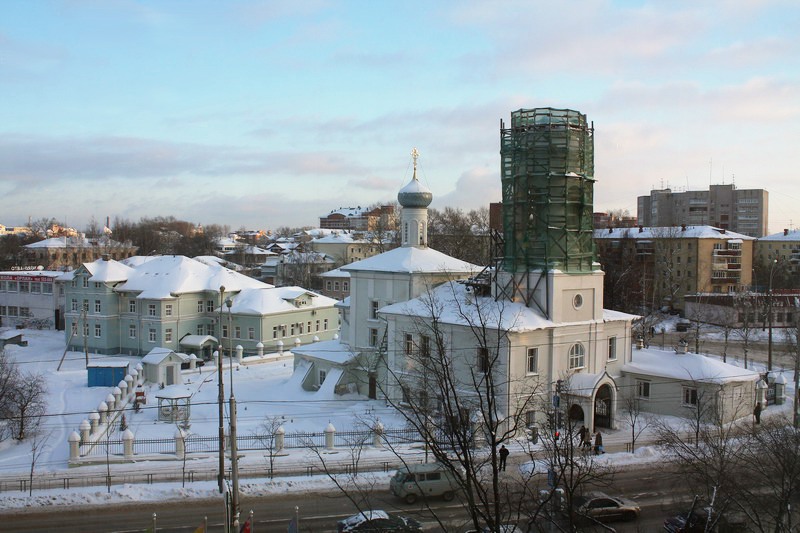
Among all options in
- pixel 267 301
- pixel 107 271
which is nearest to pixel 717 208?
pixel 267 301

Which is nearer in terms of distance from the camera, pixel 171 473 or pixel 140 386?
pixel 171 473

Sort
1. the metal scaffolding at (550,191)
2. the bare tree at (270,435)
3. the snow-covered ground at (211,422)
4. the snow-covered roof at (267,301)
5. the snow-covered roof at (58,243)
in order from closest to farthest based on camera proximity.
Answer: the snow-covered ground at (211,422), the bare tree at (270,435), the metal scaffolding at (550,191), the snow-covered roof at (267,301), the snow-covered roof at (58,243)

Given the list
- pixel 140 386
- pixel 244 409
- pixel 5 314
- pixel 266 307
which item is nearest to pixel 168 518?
pixel 244 409

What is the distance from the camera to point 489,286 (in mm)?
27828

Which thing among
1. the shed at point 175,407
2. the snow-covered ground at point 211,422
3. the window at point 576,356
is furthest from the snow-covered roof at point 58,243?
the window at point 576,356

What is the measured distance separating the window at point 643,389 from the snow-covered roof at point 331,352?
12.2 meters

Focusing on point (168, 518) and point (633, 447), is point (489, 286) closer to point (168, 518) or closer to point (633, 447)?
point (633, 447)

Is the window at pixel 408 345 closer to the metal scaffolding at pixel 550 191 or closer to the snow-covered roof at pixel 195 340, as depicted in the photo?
the metal scaffolding at pixel 550 191

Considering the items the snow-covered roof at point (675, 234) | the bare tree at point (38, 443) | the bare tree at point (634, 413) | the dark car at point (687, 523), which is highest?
the snow-covered roof at point (675, 234)

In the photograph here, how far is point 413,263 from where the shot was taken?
31297 millimetres

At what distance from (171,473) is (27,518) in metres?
4.10

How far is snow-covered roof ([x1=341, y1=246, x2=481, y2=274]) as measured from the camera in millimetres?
31156

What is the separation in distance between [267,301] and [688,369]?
27.8 metres

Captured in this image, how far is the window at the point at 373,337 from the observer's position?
105ft
